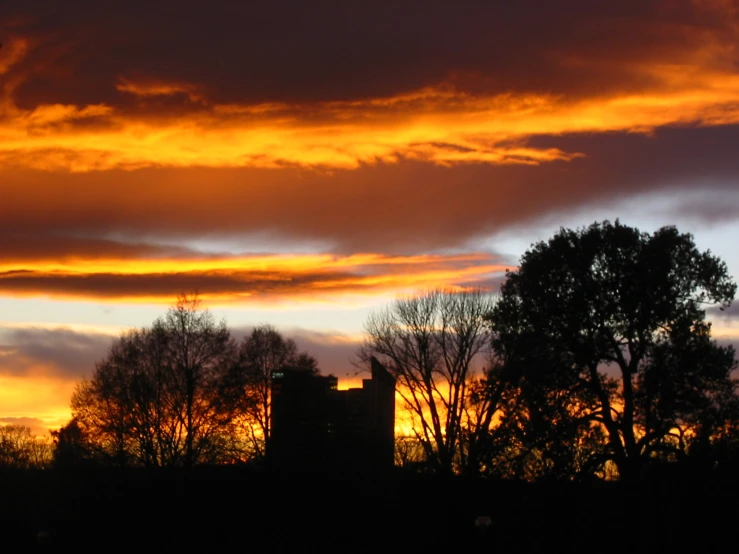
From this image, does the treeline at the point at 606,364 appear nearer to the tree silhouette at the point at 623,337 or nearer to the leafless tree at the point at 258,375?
the tree silhouette at the point at 623,337

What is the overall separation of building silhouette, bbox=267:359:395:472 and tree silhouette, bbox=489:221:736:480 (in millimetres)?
8840

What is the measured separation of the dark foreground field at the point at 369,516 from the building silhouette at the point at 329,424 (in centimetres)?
225

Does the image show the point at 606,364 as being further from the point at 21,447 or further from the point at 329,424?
the point at 21,447

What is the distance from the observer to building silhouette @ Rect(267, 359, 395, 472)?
42969 mm

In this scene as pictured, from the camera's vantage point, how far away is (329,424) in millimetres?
52688

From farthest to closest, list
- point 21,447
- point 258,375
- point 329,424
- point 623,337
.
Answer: point 21,447
point 258,375
point 329,424
point 623,337

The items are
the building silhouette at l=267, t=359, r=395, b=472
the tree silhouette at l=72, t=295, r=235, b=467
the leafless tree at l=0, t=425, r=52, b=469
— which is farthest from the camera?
the leafless tree at l=0, t=425, r=52, b=469

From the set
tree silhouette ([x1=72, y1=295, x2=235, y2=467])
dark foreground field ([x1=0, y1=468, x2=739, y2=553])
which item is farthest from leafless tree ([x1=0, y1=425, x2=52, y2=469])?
dark foreground field ([x1=0, y1=468, x2=739, y2=553])

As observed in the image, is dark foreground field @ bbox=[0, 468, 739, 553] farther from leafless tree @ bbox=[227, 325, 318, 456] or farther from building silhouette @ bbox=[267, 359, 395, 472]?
leafless tree @ bbox=[227, 325, 318, 456]

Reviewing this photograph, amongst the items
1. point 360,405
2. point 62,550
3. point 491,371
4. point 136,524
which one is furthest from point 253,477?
point 360,405

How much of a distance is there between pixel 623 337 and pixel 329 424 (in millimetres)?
20162

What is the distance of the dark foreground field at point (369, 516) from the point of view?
30.7 meters

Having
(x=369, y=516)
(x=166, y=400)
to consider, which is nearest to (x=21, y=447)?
(x=166, y=400)

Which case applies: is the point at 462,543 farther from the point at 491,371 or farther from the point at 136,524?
the point at 136,524
